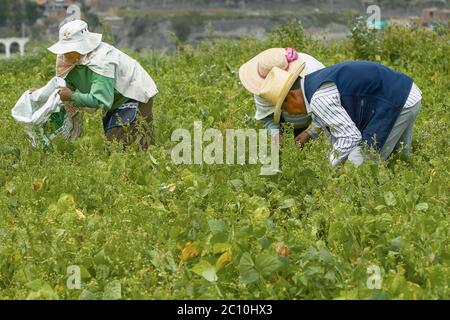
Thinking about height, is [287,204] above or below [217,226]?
below

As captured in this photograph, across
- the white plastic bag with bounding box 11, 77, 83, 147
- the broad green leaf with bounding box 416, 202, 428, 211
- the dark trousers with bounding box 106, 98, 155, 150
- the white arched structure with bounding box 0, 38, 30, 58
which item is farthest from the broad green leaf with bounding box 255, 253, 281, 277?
the white arched structure with bounding box 0, 38, 30, 58

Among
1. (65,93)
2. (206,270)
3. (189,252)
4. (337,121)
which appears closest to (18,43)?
(65,93)

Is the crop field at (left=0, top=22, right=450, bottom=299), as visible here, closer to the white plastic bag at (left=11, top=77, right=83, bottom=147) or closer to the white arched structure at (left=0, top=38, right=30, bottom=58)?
the white plastic bag at (left=11, top=77, right=83, bottom=147)

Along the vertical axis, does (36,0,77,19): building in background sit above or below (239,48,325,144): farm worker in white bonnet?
below

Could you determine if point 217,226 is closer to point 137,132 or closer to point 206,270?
point 206,270

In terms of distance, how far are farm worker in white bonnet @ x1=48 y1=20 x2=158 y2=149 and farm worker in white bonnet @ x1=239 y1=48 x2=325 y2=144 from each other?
2.29 ft

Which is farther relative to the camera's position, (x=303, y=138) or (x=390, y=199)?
(x=303, y=138)

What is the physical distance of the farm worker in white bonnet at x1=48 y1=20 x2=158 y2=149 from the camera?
623 cm

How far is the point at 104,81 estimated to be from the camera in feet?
20.6

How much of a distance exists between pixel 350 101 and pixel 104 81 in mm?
1606

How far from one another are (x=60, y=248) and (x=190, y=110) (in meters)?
3.61

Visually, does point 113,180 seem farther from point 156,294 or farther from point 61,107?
point 156,294

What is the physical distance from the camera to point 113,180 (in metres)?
5.46

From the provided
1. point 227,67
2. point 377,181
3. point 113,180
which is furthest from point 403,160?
point 227,67
